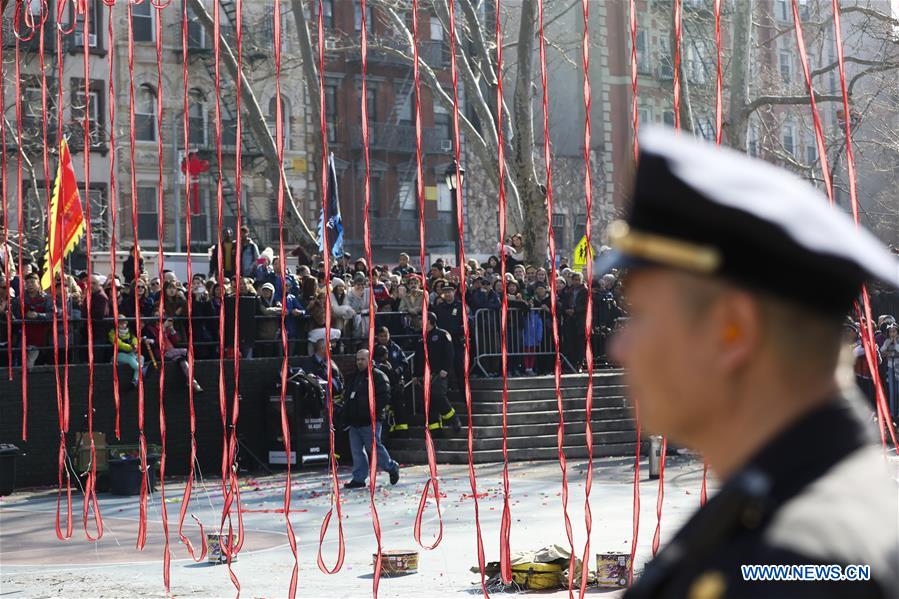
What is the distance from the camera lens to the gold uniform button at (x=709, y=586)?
1.49 m

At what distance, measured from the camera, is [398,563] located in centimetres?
1120

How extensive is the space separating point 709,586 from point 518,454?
2035cm

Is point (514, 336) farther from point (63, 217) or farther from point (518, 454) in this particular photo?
point (63, 217)

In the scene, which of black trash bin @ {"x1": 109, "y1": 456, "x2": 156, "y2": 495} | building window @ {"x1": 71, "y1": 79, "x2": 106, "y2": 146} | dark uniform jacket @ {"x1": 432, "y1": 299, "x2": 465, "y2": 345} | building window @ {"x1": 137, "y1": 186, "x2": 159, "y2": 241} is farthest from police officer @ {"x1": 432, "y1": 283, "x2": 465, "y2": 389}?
building window @ {"x1": 137, "y1": 186, "x2": 159, "y2": 241}

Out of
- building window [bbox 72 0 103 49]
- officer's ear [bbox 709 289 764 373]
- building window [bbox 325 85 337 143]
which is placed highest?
building window [bbox 72 0 103 49]

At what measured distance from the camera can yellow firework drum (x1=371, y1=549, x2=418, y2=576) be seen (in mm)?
11164

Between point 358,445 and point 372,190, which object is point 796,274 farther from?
point 372,190

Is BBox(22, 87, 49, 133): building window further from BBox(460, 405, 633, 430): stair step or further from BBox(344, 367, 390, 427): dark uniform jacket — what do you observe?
BBox(344, 367, 390, 427): dark uniform jacket

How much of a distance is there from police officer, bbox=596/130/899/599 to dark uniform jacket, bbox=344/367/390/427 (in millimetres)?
15921

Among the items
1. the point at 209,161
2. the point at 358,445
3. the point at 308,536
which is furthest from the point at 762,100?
the point at 209,161

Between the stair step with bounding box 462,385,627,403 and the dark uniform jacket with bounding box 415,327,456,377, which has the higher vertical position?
the dark uniform jacket with bounding box 415,327,456,377

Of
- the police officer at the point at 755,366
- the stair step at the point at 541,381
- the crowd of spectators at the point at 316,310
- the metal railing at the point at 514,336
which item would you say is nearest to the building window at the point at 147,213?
the crowd of spectators at the point at 316,310

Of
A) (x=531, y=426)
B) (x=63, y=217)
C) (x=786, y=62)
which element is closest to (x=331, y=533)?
(x=63, y=217)

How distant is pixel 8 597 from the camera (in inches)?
425
